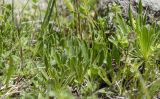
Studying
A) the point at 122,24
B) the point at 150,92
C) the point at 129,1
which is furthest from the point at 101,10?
the point at 150,92

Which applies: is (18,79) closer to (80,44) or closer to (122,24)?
(80,44)

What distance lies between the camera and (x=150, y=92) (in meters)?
1.88

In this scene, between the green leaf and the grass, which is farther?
the green leaf

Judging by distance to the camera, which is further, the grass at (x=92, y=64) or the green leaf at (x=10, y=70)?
the green leaf at (x=10, y=70)

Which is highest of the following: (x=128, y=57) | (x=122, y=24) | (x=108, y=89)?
(x=122, y=24)

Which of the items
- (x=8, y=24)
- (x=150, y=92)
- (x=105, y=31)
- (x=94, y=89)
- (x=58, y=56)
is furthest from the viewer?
(x=8, y=24)

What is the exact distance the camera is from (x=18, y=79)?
228 cm

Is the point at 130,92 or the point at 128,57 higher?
the point at 128,57

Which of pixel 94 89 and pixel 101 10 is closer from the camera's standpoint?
pixel 94 89

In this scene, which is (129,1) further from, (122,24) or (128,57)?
(128,57)

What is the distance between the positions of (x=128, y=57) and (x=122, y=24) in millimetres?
235

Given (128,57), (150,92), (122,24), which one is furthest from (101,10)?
(150,92)

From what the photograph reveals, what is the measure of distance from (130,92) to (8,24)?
1.13 m

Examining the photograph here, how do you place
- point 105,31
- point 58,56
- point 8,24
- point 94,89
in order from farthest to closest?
point 8,24 < point 105,31 < point 58,56 < point 94,89
